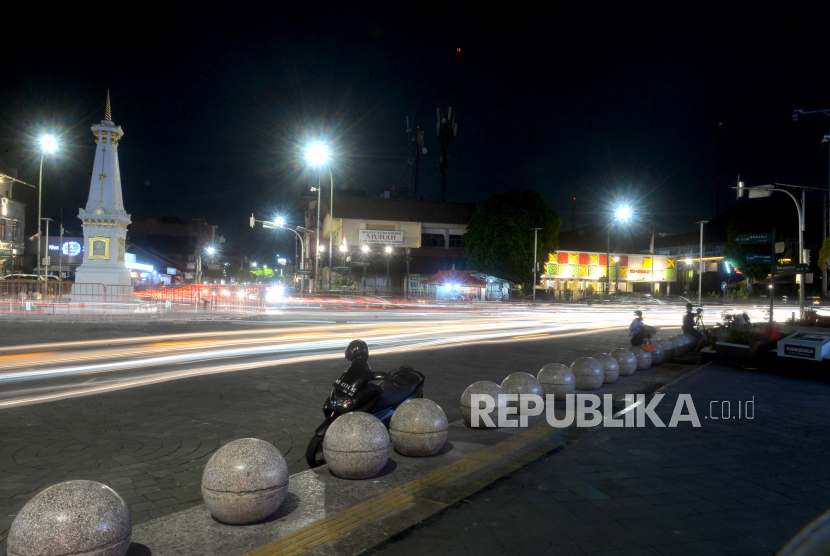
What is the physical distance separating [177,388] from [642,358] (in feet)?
30.4

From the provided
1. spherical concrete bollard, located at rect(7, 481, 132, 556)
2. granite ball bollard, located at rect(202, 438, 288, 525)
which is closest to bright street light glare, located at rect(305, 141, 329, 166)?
granite ball bollard, located at rect(202, 438, 288, 525)

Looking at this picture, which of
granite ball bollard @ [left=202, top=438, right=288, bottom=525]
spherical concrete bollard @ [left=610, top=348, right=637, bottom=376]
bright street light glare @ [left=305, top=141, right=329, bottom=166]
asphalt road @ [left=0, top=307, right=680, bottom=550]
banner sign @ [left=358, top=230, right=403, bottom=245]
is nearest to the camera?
granite ball bollard @ [left=202, top=438, right=288, bottom=525]

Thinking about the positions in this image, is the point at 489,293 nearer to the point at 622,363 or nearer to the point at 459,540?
the point at 622,363

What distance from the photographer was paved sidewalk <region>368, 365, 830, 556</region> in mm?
3777

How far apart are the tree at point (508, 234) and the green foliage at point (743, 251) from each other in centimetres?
1986

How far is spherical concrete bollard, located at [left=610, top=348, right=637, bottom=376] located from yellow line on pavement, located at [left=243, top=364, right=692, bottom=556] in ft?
15.7

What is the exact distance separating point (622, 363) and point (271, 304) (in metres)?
24.8

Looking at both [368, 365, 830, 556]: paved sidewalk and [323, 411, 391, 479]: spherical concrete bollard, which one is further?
[323, 411, 391, 479]: spherical concrete bollard

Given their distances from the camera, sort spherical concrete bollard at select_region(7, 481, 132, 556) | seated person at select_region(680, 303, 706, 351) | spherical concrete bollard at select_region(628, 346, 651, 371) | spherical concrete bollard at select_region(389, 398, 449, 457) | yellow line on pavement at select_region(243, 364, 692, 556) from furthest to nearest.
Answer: seated person at select_region(680, 303, 706, 351) < spherical concrete bollard at select_region(628, 346, 651, 371) < spherical concrete bollard at select_region(389, 398, 449, 457) < yellow line on pavement at select_region(243, 364, 692, 556) < spherical concrete bollard at select_region(7, 481, 132, 556)

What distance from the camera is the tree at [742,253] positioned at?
173 ft

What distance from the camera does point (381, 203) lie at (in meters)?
54.7

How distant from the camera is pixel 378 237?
52.5 metres

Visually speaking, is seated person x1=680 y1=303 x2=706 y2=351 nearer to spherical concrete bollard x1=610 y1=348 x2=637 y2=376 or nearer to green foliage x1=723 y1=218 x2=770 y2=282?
spherical concrete bollard x1=610 y1=348 x2=637 y2=376

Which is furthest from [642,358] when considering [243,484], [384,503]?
[243,484]
